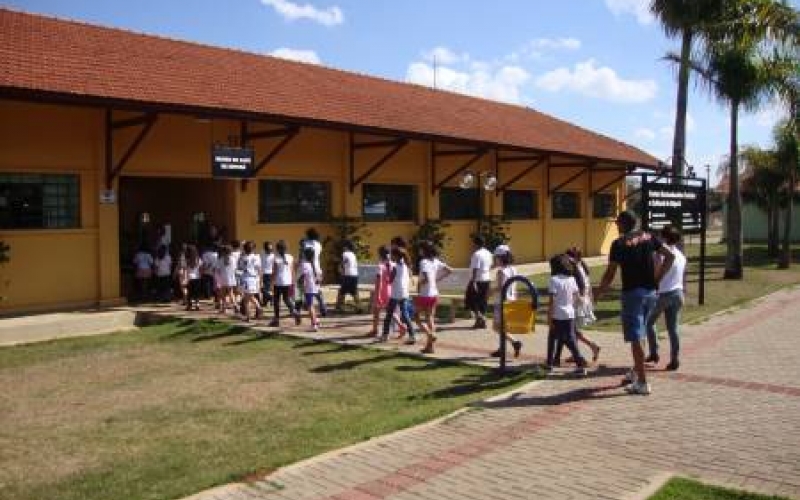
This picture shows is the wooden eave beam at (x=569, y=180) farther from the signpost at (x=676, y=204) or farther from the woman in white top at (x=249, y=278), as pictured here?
the woman in white top at (x=249, y=278)

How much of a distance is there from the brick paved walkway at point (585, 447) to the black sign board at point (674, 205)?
5272 mm

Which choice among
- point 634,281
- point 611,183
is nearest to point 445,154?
point 611,183

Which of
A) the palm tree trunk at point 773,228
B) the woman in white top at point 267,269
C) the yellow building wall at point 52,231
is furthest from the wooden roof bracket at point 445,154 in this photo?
the palm tree trunk at point 773,228

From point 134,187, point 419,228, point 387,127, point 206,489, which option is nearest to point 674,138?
point 419,228

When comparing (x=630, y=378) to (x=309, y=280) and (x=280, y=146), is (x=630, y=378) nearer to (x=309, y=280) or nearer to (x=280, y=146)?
(x=309, y=280)

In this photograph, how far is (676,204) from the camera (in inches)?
598

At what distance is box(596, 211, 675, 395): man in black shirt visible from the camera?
8164 mm

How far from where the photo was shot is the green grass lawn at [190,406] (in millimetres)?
6062

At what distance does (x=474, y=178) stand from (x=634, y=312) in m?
16.1

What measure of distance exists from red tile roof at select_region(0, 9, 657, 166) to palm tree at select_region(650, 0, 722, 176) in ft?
12.1

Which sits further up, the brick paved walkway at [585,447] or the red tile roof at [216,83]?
the red tile roof at [216,83]

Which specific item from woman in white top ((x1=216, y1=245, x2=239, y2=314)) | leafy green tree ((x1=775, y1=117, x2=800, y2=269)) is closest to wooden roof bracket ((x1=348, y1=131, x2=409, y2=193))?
woman in white top ((x1=216, y1=245, x2=239, y2=314))

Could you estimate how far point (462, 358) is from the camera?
1014cm

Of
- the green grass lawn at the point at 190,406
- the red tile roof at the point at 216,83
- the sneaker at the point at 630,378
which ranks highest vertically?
the red tile roof at the point at 216,83
